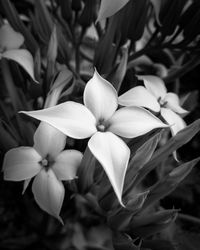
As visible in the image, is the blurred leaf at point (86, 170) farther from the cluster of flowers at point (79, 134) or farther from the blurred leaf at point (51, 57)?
the blurred leaf at point (51, 57)

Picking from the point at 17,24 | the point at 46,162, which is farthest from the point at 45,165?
the point at 17,24

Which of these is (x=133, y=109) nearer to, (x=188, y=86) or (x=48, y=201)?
(x=48, y=201)

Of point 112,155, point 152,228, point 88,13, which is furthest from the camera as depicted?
point 88,13

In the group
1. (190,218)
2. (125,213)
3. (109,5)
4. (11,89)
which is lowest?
(190,218)

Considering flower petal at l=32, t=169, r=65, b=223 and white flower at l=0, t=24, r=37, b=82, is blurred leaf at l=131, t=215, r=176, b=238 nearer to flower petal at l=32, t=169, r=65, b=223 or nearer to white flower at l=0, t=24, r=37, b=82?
flower petal at l=32, t=169, r=65, b=223

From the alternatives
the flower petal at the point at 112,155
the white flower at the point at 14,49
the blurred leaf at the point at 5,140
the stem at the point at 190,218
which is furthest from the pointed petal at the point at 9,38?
the stem at the point at 190,218

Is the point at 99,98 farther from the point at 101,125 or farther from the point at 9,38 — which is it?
the point at 9,38

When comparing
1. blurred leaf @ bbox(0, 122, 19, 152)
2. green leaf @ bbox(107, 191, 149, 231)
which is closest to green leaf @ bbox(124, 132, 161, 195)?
green leaf @ bbox(107, 191, 149, 231)
